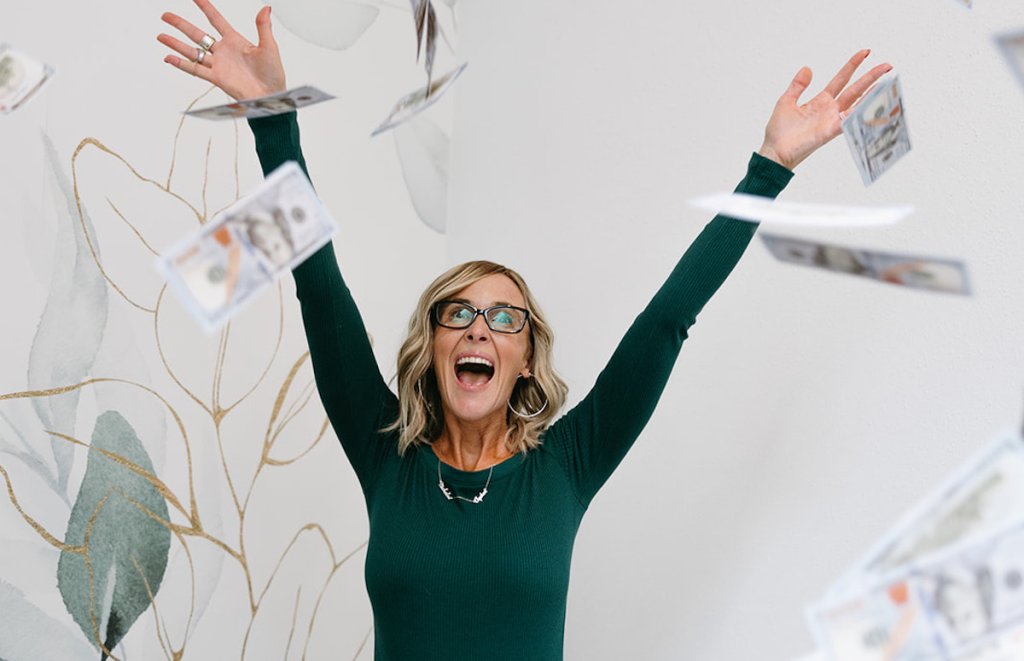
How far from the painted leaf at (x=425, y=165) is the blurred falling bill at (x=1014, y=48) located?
172cm

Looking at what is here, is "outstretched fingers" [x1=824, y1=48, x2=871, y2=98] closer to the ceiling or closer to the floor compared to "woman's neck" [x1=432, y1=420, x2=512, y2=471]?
closer to the ceiling

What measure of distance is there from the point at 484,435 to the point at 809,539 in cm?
55

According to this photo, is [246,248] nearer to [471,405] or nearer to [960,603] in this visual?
[960,603]

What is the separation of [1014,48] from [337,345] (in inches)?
38.7

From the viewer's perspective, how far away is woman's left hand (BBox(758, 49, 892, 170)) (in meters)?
1.27

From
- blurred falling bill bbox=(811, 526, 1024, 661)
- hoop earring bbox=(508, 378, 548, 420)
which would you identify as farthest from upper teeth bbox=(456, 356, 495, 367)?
blurred falling bill bbox=(811, 526, 1024, 661)

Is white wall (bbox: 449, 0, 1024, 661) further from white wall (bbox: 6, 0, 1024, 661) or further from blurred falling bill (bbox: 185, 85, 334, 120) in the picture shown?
blurred falling bill (bbox: 185, 85, 334, 120)

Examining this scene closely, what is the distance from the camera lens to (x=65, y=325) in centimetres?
161

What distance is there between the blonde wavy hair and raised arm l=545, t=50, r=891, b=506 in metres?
0.07

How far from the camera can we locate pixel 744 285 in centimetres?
172

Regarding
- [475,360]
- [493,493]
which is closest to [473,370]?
[475,360]

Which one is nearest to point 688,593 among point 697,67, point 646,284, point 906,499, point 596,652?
point 596,652

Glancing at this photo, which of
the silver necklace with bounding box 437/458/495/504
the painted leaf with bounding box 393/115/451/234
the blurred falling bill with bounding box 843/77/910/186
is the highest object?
the painted leaf with bounding box 393/115/451/234

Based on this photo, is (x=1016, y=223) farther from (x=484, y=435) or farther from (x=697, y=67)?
(x=484, y=435)
